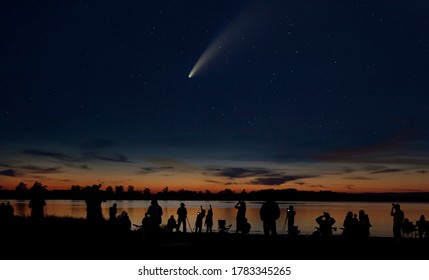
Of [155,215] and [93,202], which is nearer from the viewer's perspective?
[155,215]

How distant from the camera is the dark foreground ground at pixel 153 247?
15330 millimetres

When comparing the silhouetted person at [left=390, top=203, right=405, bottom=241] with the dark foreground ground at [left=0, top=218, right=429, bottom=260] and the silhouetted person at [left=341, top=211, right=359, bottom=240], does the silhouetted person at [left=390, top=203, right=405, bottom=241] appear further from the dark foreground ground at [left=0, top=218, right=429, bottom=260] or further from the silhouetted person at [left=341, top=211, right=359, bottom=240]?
the silhouetted person at [left=341, top=211, right=359, bottom=240]

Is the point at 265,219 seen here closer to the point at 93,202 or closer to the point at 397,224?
the point at 397,224

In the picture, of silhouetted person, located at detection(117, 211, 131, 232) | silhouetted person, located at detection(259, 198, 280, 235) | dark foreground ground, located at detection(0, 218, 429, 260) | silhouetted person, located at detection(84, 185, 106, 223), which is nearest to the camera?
dark foreground ground, located at detection(0, 218, 429, 260)

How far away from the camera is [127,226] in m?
22.7

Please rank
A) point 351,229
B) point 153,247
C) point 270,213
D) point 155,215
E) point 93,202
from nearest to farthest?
point 153,247, point 155,215, point 93,202, point 351,229, point 270,213

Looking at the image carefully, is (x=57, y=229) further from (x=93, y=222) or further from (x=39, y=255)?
(x=39, y=255)

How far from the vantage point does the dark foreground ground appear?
15330mm

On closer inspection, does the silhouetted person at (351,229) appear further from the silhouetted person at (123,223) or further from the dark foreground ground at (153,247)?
the silhouetted person at (123,223)

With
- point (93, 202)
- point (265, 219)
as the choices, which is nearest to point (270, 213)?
point (265, 219)

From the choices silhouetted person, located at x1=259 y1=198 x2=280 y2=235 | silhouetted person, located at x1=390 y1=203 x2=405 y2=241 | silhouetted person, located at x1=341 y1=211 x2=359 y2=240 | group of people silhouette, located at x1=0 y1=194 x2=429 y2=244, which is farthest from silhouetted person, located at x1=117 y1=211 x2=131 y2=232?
silhouetted person, located at x1=390 y1=203 x2=405 y2=241

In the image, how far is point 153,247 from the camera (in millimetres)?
18188
